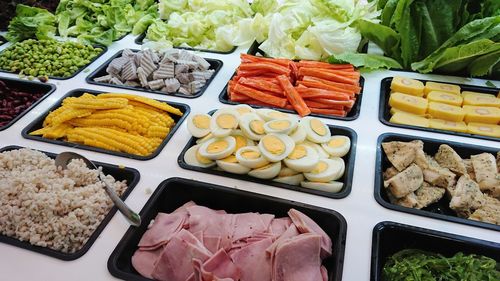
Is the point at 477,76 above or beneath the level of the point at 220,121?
above

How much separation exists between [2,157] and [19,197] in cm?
41

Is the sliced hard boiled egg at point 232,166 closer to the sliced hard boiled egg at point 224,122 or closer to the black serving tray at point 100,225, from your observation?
the sliced hard boiled egg at point 224,122

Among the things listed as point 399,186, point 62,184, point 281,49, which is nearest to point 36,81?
point 62,184

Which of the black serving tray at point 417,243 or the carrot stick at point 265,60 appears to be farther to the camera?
the carrot stick at point 265,60

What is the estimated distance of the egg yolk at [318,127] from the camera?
224 centimetres

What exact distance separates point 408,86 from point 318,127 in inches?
31.9

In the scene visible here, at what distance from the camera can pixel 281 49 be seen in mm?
3223

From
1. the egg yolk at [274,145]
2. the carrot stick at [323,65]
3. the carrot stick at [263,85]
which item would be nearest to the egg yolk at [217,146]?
the egg yolk at [274,145]

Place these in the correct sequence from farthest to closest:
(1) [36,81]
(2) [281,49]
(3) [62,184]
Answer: (2) [281,49], (1) [36,81], (3) [62,184]

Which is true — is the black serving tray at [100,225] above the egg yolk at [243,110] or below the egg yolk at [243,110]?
below

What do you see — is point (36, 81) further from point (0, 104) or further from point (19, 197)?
point (19, 197)

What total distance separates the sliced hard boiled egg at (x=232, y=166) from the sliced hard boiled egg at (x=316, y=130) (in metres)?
0.41

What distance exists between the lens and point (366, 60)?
2914 millimetres

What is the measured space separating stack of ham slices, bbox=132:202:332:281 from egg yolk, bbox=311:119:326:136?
1.88 ft
